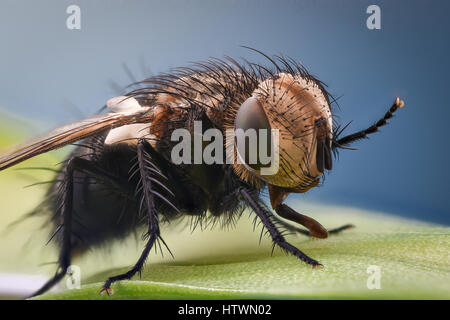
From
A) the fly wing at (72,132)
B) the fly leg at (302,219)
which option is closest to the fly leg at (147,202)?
the fly wing at (72,132)

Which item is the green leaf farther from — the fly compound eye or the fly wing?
the fly wing

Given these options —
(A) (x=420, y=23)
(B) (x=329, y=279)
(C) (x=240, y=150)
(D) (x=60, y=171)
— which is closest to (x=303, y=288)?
(B) (x=329, y=279)

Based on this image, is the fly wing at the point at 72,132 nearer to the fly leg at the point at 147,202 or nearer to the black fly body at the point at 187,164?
the black fly body at the point at 187,164

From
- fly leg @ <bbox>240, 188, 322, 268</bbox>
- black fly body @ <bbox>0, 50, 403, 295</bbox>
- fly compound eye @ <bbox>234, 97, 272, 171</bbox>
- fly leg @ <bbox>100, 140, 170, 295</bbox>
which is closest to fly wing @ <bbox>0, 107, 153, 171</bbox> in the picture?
black fly body @ <bbox>0, 50, 403, 295</bbox>

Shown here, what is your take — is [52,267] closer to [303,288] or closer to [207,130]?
[207,130]

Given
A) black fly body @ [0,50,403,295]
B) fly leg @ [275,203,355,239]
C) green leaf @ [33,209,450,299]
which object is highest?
black fly body @ [0,50,403,295]
